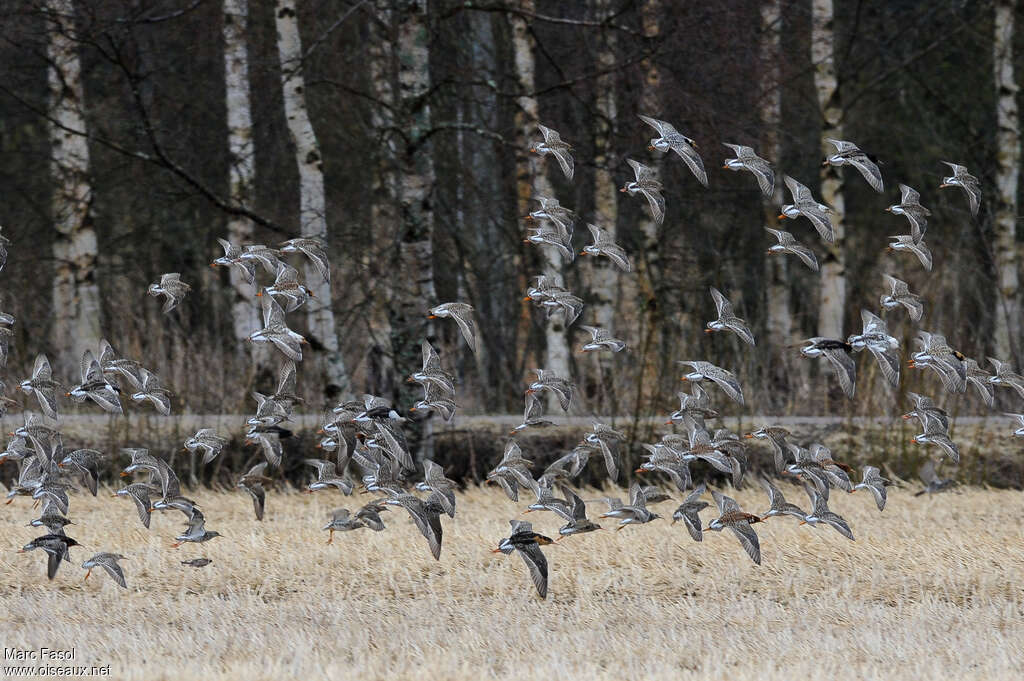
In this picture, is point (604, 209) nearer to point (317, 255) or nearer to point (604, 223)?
point (604, 223)

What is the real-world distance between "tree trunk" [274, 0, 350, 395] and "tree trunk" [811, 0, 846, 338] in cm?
522

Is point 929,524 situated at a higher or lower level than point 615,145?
lower

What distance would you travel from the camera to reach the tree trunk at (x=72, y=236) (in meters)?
11.5

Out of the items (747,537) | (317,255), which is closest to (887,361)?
(747,537)

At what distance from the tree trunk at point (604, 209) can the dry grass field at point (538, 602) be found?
292cm

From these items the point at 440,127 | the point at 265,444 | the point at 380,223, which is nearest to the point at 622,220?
the point at 380,223

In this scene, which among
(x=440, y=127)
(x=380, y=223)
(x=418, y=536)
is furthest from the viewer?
(x=380, y=223)

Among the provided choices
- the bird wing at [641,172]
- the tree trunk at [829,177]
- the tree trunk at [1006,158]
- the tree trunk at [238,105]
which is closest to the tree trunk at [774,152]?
the tree trunk at [829,177]

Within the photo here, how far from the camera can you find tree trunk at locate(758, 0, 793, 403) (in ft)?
34.0

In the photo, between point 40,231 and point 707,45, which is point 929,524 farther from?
point 40,231

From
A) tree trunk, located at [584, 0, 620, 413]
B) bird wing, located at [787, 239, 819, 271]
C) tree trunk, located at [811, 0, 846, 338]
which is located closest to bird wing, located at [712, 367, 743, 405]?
bird wing, located at [787, 239, 819, 271]

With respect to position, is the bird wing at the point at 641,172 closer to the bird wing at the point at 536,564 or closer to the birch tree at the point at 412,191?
the bird wing at the point at 536,564

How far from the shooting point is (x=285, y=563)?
6.98 metres

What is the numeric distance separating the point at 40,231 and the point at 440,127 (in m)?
6.62
